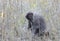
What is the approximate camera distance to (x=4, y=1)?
222 inches

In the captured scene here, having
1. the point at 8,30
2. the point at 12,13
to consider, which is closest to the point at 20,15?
the point at 12,13

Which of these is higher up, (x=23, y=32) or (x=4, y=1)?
(x=4, y=1)

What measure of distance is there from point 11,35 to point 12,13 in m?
0.72

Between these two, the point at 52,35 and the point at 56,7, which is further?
the point at 56,7

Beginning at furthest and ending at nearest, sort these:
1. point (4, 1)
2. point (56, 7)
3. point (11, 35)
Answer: point (56, 7) → point (4, 1) → point (11, 35)

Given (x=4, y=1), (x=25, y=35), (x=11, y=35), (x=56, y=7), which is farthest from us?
(x=56, y=7)

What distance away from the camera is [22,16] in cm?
602

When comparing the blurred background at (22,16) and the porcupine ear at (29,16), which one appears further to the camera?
the porcupine ear at (29,16)

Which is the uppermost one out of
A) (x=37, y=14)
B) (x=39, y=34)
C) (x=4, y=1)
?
(x=4, y=1)

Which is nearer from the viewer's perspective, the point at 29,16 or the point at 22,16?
the point at 22,16

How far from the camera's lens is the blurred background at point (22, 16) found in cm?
497

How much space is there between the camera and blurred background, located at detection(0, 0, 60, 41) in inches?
196

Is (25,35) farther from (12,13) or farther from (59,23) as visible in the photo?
(59,23)

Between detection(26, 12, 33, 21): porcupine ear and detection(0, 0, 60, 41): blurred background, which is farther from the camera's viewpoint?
detection(26, 12, 33, 21): porcupine ear
